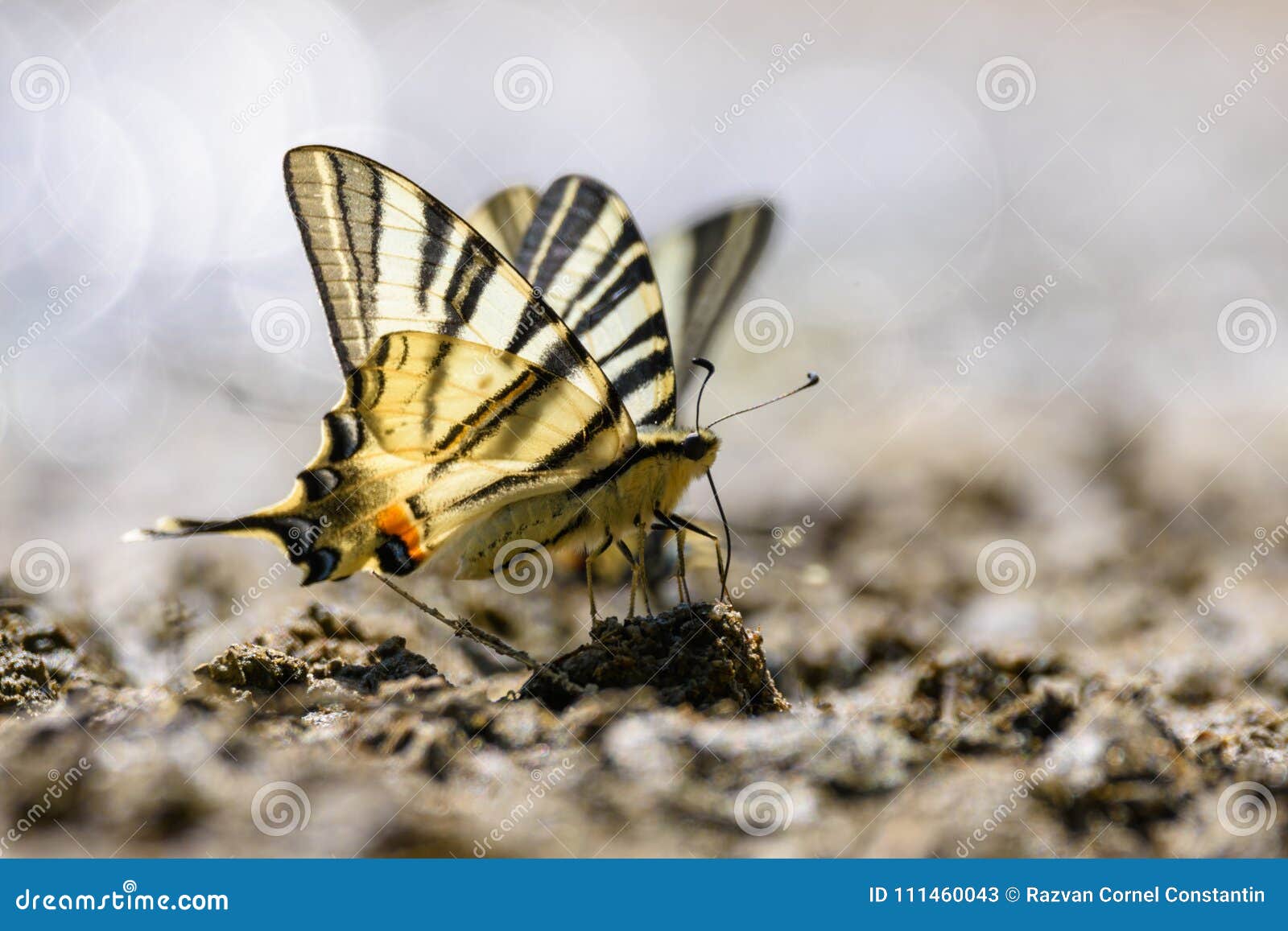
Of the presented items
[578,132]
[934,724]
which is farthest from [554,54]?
[934,724]

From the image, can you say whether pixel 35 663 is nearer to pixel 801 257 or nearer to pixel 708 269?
pixel 708 269

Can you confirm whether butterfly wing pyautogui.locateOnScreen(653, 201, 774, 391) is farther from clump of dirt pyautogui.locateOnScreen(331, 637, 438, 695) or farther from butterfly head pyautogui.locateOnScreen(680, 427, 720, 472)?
clump of dirt pyautogui.locateOnScreen(331, 637, 438, 695)

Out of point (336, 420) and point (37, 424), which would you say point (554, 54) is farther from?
point (336, 420)

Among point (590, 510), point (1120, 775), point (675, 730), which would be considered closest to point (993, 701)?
point (1120, 775)

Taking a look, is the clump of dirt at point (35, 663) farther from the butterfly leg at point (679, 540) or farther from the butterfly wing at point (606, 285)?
the butterfly wing at point (606, 285)

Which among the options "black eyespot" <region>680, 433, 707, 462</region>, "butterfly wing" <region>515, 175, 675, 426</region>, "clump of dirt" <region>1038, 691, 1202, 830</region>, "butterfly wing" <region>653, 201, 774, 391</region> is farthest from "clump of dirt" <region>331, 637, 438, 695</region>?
"butterfly wing" <region>653, 201, 774, 391</region>
